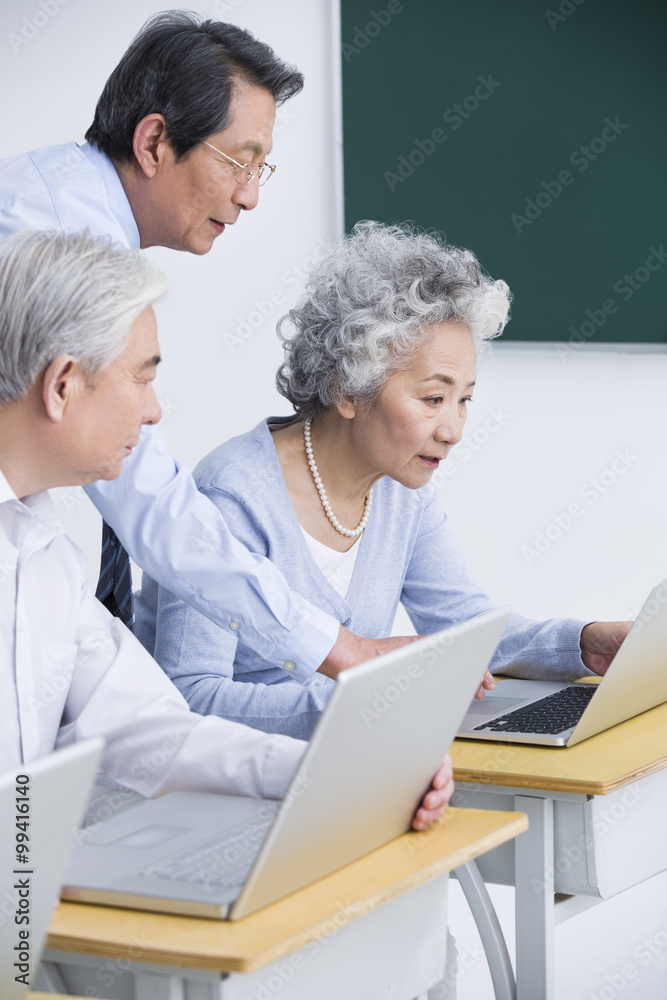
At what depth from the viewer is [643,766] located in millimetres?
1377

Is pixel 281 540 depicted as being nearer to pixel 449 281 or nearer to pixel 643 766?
pixel 449 281

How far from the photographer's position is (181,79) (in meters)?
1.72

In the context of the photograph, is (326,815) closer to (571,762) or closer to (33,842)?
(33,842)

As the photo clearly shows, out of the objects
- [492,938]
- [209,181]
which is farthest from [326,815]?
[209,181]

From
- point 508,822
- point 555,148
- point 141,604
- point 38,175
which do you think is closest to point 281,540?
point 141,604

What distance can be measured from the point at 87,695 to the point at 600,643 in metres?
0.90

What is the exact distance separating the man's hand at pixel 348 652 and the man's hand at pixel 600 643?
1.46 feet

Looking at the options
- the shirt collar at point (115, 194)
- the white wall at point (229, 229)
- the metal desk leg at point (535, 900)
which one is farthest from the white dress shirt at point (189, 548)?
the white wall at point (229, 229)

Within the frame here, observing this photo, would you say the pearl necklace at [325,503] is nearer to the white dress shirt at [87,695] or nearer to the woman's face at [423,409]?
the woman's face at [423,409]

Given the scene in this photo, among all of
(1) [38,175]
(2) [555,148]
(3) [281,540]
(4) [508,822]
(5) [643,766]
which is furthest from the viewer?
(2) [555,148]

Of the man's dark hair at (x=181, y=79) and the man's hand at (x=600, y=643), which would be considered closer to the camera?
the man's dark hair at (x=181, y=79)

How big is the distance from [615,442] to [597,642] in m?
1.13

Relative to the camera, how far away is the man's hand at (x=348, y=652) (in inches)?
58.5

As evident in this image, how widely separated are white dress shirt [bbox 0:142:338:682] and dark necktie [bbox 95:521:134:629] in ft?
1.18
